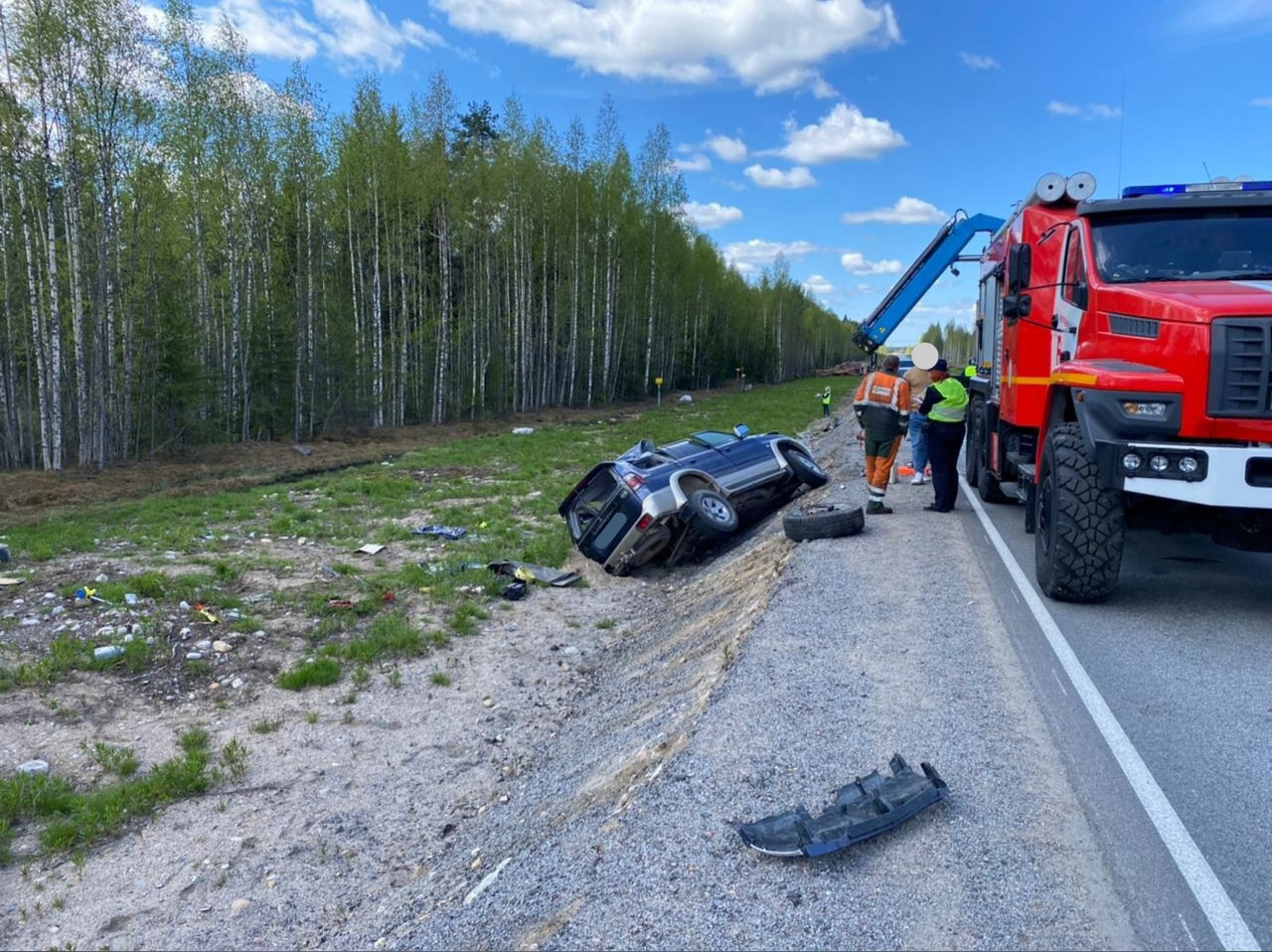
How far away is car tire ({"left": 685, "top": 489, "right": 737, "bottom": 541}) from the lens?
382 inches

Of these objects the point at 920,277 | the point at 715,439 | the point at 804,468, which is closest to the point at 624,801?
the point at 715,439

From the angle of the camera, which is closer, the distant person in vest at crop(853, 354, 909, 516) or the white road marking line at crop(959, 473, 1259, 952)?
the white road marking line at crop(959, 473, 1259, 952)

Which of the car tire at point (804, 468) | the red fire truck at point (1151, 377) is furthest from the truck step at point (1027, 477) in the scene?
the car tire at point (804, 468)

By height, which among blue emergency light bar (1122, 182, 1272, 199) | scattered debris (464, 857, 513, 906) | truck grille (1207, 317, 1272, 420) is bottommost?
scattered debris (464, 857, 513, 906)

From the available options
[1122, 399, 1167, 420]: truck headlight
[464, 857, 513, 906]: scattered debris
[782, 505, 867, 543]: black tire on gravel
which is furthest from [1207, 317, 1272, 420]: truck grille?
[464, 857, 513, 906]: scattered debris

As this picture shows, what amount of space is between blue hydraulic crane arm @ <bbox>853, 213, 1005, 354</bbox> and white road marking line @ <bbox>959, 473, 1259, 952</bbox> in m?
11.2

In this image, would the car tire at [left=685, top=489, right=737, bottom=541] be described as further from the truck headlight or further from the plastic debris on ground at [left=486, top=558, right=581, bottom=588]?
the truck headlight

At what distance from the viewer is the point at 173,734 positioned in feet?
19.5

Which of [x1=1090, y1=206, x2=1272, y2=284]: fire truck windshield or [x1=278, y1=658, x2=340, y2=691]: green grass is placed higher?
[x1=1090, y1=206, x2=1272, y2=284]: fire truck windshield

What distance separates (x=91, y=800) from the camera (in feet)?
16.4

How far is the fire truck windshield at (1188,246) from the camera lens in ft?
20.9

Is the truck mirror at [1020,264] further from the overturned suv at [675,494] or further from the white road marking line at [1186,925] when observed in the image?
the white road marking line at [1186,925]

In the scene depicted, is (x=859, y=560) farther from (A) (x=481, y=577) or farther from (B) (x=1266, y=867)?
(B) (x=1266, y=867)

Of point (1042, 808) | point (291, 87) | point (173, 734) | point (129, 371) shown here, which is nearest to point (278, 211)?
point (291, 87)
